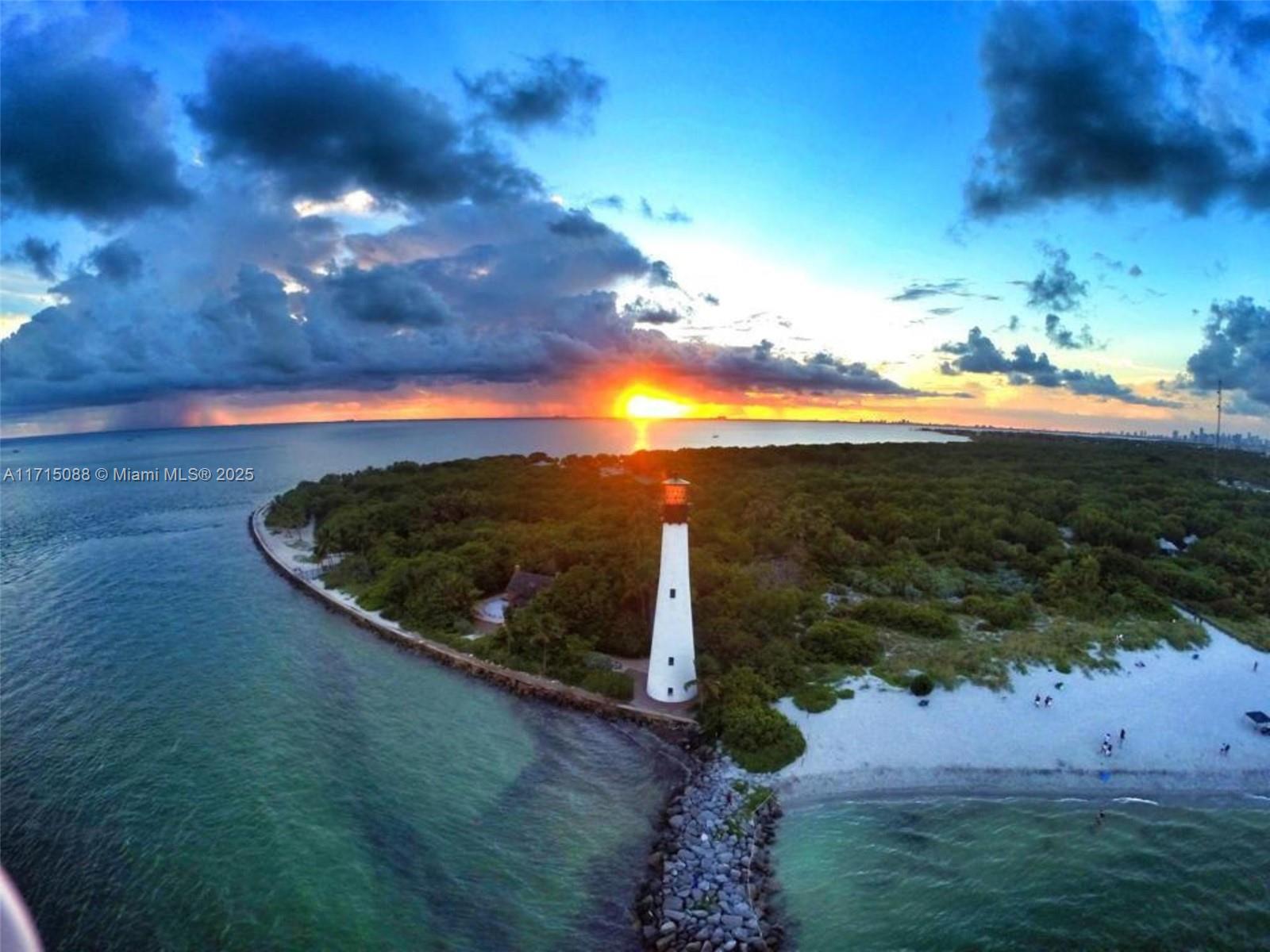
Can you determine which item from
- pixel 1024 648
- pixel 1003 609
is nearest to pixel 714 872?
pixel 1024 648

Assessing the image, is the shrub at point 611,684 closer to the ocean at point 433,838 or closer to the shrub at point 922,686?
the ocean at point 433,838

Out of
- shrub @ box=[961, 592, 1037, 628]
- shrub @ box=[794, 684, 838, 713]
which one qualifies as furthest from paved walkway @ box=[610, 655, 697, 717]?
shrub @ box=[961, 592, 1037, 628]

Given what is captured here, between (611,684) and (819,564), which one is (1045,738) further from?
(819,564)

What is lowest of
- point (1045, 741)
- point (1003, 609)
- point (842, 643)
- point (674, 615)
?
point (1045, 741)

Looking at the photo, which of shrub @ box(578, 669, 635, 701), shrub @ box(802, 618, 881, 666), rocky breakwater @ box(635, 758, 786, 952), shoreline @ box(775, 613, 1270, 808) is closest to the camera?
rocky breakwater @ box(635, 758, 786, 952)

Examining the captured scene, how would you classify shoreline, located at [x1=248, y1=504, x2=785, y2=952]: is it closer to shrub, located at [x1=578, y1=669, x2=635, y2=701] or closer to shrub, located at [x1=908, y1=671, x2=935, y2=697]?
shrub, located at [x1=578, y1=669, x2=635, y2=701]

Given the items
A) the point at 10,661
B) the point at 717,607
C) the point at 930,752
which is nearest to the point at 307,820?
the point at 717,607
